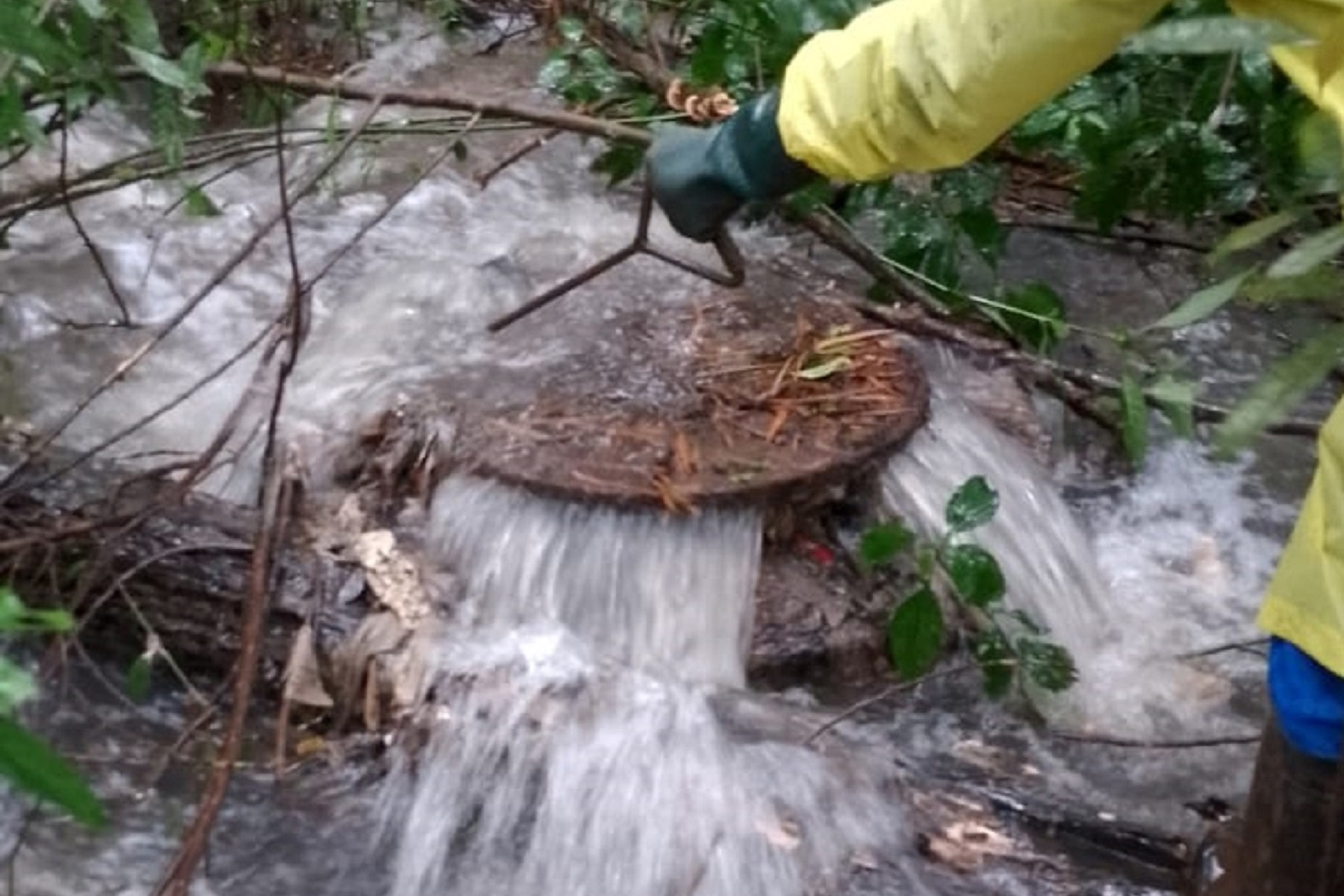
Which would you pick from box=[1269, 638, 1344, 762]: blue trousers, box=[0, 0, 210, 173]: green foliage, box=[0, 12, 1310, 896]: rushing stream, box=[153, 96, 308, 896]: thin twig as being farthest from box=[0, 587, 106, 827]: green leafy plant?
box=[0, 12, 1310, 896]: rushing stream

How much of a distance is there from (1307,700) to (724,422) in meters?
1.27

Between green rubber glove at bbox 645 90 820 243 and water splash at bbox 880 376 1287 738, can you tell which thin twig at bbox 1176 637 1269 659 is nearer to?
water splash at bbox 880 376 1287 738

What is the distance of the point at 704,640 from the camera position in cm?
264

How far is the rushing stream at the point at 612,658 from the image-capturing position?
2.38m

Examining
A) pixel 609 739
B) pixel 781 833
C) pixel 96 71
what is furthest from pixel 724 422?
pixel 96 71

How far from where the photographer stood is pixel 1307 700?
1.56 m

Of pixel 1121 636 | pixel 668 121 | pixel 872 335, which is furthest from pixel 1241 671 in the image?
pixel 668 121

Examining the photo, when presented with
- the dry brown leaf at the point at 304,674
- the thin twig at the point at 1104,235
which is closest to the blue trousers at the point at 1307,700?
the dry brown leaf at the point at 304,674

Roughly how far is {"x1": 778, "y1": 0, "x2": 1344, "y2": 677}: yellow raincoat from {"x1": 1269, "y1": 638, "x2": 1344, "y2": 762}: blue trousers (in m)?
0.05

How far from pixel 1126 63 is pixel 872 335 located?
64 cm

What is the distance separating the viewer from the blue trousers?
1543 millimetres

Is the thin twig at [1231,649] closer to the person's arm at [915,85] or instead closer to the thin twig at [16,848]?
the person's arm at [915,85]

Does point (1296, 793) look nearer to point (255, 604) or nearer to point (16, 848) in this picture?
point (255, 604)

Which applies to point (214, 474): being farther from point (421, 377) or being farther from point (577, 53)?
point (577, 53)
